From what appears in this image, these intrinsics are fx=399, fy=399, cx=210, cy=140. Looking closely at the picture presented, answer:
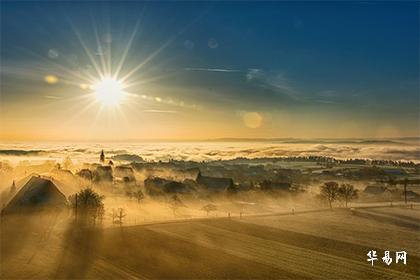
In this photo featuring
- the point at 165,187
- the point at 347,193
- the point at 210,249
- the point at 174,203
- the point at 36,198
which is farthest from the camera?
the point at 165,187

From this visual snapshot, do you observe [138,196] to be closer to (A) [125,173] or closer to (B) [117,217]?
(A) [125,173]

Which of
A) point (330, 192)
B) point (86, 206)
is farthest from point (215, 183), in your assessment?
point (86, 206)

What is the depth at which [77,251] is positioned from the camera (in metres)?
33.2

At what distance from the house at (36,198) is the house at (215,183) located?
36785mm

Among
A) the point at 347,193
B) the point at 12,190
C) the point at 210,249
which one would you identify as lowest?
the point at 210,249

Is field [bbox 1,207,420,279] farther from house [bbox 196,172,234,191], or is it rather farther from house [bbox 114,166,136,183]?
house [bbox 114,166,136,183]

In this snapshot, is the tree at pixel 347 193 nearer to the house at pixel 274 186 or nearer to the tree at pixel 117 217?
the house at pixel 274 186

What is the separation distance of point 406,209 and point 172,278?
4611 cm

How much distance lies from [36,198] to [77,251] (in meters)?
17.7

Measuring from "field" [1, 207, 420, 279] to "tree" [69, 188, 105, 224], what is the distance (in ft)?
8.09

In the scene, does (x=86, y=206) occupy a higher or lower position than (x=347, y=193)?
higher

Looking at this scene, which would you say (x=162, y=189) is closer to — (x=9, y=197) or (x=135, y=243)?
(x=9, y=197)

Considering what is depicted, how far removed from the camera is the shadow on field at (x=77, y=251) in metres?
28.4

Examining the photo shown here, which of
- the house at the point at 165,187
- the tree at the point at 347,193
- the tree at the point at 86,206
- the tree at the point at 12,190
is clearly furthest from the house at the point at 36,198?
the tree at the point at 347,193
